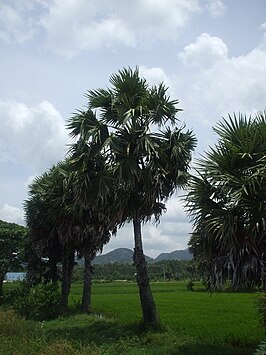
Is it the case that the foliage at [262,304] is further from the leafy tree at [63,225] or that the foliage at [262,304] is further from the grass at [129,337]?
the leafy tree at [63,225]

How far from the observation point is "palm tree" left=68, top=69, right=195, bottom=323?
15.1 m

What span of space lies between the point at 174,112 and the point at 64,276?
41.7ft

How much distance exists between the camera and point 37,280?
28578 millimetres

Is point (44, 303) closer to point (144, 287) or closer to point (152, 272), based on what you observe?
point (144, 287)

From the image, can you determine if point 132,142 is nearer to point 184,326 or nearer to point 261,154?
point 261,154

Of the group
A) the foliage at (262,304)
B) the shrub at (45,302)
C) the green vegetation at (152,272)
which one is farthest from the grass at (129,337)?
the green vegetation at (152,272)

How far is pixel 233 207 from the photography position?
10547 mm

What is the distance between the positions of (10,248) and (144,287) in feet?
78.8

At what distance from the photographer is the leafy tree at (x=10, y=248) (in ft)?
118

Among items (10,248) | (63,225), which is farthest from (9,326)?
(10,248)

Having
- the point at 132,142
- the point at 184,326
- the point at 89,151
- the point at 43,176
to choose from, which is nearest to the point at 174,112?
the point at 132,142

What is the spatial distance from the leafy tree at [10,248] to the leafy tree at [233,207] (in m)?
26.7

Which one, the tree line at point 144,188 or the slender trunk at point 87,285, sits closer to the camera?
the tree line at point 144,188

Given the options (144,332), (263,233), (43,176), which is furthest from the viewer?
(43,176)
